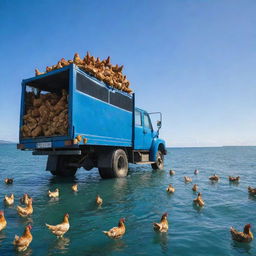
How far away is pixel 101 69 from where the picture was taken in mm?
9586

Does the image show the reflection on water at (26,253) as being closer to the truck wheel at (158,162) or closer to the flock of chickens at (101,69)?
the flock of chickens at (101,69)

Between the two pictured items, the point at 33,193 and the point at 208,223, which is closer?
the point at 208,223

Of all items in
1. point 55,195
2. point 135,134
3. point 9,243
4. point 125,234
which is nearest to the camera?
point 9,243

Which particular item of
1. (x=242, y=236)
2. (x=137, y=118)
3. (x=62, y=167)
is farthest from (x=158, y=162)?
(x=242, y=236)

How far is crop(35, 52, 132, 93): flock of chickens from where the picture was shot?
8.73m

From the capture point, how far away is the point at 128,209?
5785mm

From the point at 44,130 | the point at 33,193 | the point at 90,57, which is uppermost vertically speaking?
the point at 90,57

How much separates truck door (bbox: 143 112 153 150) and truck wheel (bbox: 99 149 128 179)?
9.03 ft

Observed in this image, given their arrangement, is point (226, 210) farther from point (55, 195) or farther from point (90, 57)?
point (90, 57)

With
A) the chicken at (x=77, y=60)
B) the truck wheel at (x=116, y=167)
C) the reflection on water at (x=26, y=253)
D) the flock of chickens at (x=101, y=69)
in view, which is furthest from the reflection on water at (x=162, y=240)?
the chicken at (x=77, y=60)

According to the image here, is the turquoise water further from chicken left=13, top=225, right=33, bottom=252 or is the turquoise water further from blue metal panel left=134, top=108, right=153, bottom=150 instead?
blue metal panel left=134, top=108, right=153, bottom=150

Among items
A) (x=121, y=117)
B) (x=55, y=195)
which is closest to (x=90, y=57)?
(x=121, y=117)

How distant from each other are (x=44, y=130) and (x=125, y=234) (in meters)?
5.69

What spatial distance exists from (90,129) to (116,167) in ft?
7.75
